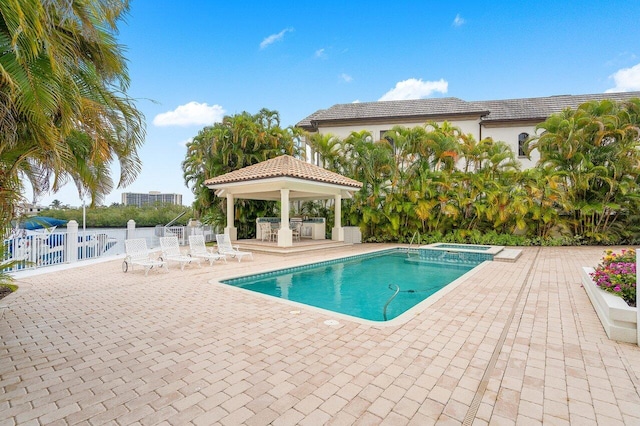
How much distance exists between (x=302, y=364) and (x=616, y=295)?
553 centimetres

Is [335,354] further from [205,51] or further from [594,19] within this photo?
[594,19]

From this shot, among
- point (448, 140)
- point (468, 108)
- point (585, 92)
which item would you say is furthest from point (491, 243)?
point (585, 92)

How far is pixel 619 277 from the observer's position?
5773 mm

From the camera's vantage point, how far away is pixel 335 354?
14.4 feet

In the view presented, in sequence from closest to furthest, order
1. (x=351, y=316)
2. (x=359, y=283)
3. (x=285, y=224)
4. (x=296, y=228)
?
(x=351, y=316), (x=359, y=283), (x=285, y=224), (x=296, y=228)

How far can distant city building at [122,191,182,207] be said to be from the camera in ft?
89.9

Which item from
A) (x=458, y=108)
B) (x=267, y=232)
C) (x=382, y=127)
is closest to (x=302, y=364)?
(x=267, y=232)

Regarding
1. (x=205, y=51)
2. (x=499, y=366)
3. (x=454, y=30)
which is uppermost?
(x=454, y=30)

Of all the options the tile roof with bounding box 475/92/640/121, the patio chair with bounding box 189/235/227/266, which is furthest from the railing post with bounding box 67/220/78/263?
the tile roof with bounding box 475/92/640/121

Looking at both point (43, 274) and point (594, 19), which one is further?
point (594, 19)

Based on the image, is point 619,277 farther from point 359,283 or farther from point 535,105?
point 535,105

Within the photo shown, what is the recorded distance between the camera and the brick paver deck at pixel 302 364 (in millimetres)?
3102

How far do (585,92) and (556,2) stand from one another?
13421mm

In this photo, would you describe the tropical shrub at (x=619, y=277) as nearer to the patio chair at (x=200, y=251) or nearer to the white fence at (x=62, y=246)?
the patio chair at (x=200, y=251)
